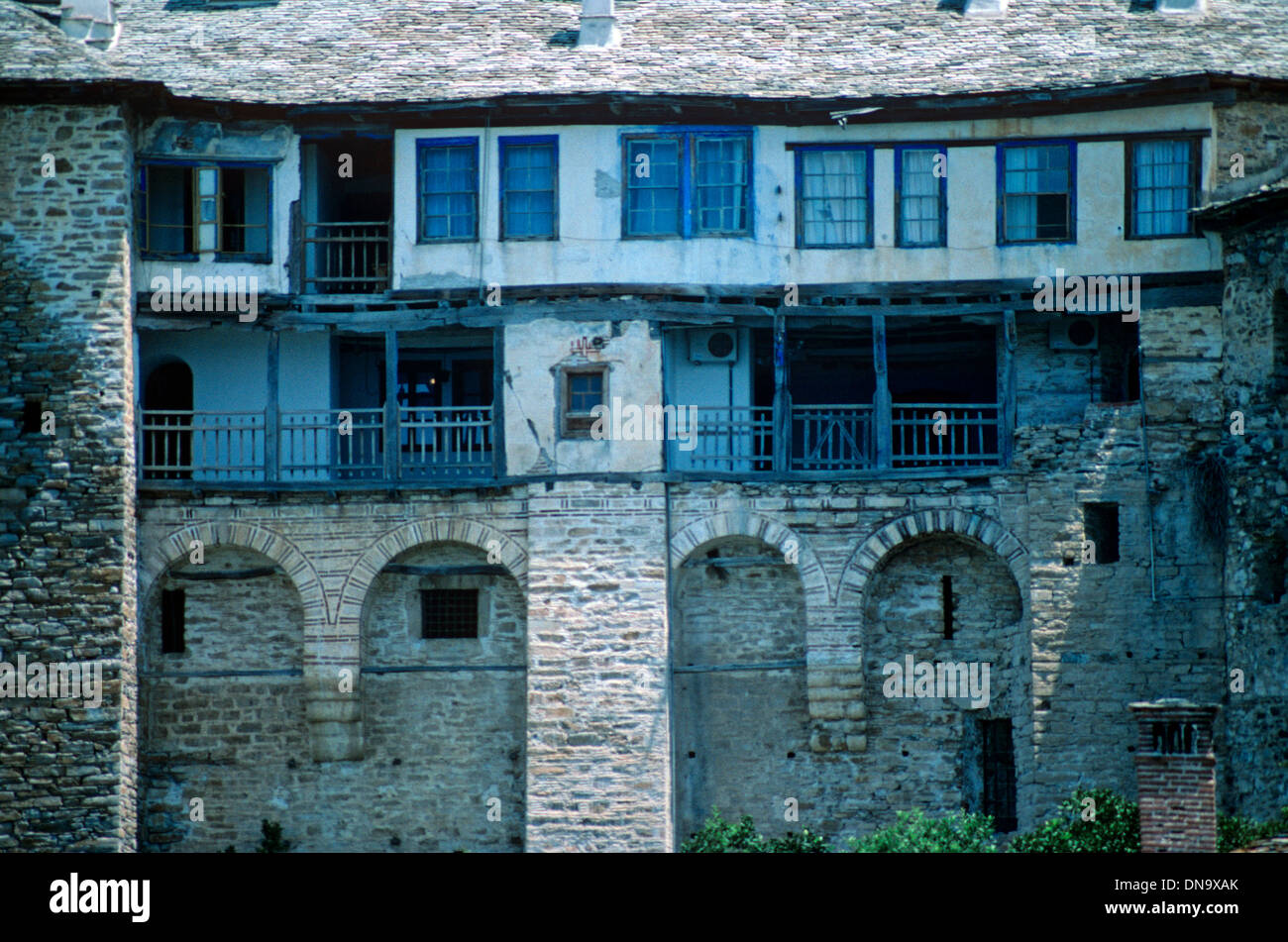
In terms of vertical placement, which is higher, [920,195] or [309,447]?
[920,195]

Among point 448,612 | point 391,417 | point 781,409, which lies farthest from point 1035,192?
point 448,612

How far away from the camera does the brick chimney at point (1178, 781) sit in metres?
36.2

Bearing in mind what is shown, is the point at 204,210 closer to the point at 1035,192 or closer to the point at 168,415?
the point at 168,415

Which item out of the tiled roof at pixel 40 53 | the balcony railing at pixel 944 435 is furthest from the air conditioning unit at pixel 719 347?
the tiled roof at pixel 40 53

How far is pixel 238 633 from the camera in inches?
1773

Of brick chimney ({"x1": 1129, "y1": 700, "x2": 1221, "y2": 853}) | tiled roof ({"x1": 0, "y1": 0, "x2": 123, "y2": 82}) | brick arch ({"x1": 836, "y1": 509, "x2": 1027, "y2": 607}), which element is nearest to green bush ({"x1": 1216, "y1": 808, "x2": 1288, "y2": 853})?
brick chimney ({"x1": 1129, "y1": 700, "x2": 1221, "y2": 853})

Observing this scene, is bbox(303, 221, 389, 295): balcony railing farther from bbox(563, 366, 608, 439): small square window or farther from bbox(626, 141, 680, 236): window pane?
bbox(626, 141, 680, 236): window pane

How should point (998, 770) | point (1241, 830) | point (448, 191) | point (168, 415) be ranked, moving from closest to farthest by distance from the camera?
point (1241, 830)
point (998, 770)
point (448, 191)
point (168, 415)

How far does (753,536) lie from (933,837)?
5557mm

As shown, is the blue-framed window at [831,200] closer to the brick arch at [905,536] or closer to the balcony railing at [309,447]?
the brick arch at [905,536]

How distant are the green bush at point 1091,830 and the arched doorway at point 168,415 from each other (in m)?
14.0

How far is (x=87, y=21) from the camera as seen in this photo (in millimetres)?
47312

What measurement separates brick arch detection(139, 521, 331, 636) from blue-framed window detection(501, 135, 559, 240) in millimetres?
5756

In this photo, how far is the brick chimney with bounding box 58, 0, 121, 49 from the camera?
1859 inches
